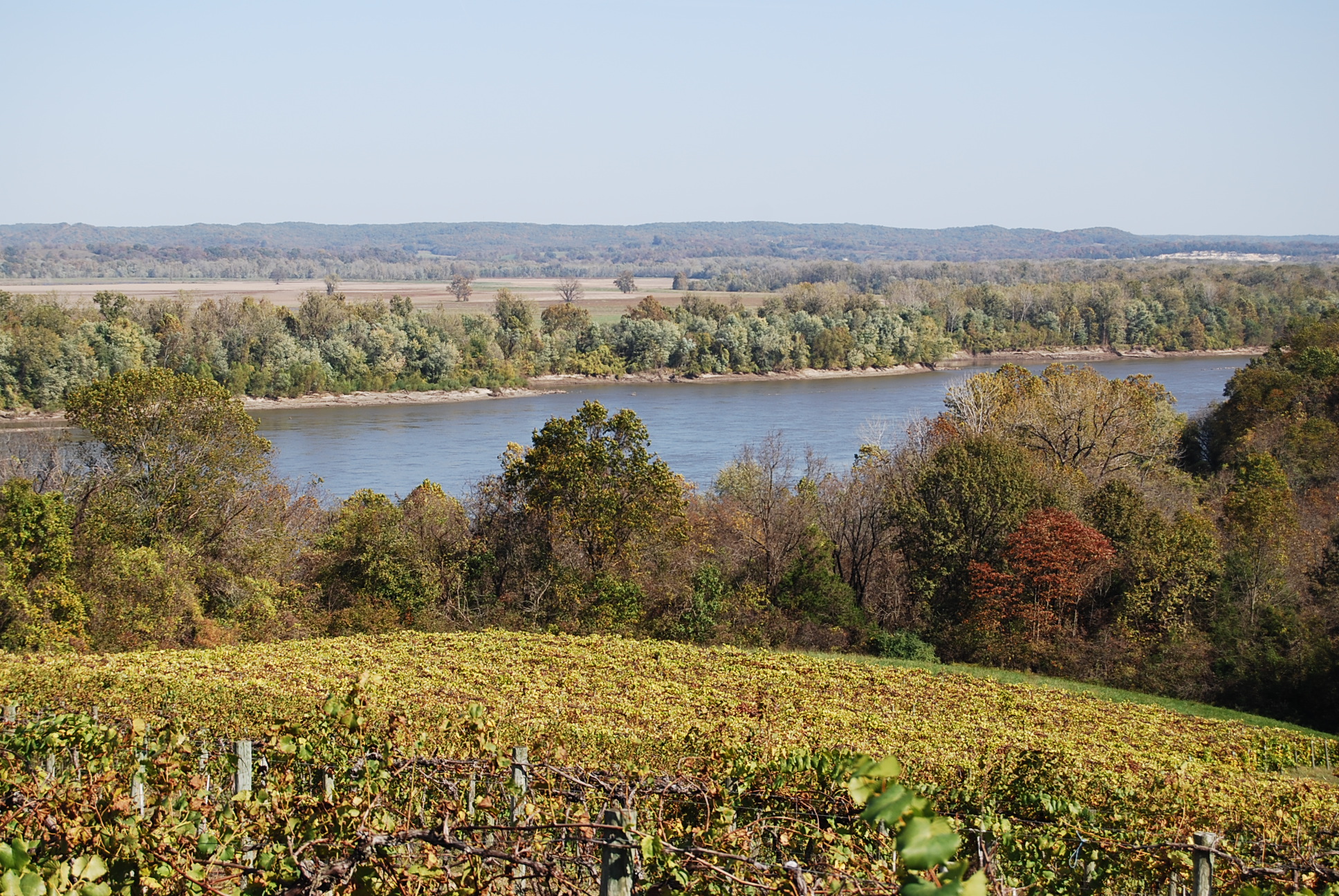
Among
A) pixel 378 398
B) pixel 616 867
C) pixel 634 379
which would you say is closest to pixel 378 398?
pixel 378 398

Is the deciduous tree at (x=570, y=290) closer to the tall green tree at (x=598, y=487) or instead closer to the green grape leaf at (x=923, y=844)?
the tall green tree at (x=598, y=487)

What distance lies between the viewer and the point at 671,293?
163 meters

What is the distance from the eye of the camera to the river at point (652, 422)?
4384 centimetres

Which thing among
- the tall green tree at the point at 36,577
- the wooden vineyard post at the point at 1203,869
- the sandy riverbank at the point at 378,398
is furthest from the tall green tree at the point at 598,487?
the sandy riverbank at the point at 378,398

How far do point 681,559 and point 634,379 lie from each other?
57058mm

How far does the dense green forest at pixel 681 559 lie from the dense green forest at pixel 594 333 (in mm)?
40867

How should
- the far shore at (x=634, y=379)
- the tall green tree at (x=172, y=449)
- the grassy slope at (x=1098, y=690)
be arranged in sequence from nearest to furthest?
the grassy slope at (x=1098, y=690) < the tall green tree at (x=172, y=449) < the far shore at (x=634, y=379)

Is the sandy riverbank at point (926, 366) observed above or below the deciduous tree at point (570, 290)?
below

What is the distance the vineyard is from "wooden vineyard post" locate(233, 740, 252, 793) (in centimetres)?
10

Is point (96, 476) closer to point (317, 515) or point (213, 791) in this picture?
point (317, 515)

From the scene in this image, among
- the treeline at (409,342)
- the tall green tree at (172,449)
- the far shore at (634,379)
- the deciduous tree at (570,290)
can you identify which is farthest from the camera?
the deciduous tree at (570,290)

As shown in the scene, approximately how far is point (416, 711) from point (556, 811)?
16.0 feet

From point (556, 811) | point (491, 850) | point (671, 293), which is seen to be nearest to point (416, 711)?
point (556, 811)

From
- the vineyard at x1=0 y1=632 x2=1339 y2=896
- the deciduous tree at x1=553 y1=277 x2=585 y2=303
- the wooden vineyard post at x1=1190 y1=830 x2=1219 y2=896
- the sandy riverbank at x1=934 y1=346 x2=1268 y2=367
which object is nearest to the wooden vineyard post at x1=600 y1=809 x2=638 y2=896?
the vineyard at x1=0 y1=632 x2=1339 y2=896
